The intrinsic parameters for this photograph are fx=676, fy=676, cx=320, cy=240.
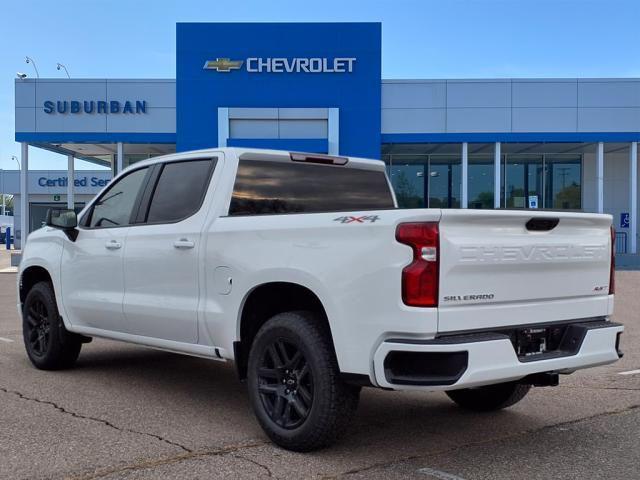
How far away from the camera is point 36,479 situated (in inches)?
152

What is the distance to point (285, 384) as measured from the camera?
14.5ft

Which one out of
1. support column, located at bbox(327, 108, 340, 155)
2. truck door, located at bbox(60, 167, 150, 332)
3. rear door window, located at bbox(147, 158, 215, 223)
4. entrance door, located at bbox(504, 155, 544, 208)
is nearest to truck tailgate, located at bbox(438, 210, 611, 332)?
rear door window, located at bbox(147, 158, 215, 223)

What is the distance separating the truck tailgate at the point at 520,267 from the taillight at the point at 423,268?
5 cm

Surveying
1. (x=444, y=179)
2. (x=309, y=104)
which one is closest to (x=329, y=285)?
(x=309, y=104)

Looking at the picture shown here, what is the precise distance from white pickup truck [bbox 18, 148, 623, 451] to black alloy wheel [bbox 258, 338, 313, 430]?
0.04 feet

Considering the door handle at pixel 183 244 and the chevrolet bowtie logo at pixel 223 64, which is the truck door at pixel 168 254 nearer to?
the door handle at pixel 183 244

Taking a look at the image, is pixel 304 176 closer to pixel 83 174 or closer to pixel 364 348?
pixel 364 348

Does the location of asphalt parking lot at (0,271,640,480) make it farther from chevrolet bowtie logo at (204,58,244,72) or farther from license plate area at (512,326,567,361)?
chevrolet bowtie logo at (204,58,244,72)

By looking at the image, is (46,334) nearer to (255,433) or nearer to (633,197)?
(255,433)

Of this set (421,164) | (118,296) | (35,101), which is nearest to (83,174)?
(35,101)

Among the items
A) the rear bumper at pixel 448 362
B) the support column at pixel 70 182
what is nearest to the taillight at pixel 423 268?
the rear bumper at pixel 448 362

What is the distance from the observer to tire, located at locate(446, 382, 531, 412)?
5355 millimetres

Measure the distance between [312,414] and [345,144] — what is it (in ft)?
72.3

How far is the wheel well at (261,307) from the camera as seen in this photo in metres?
4.56
